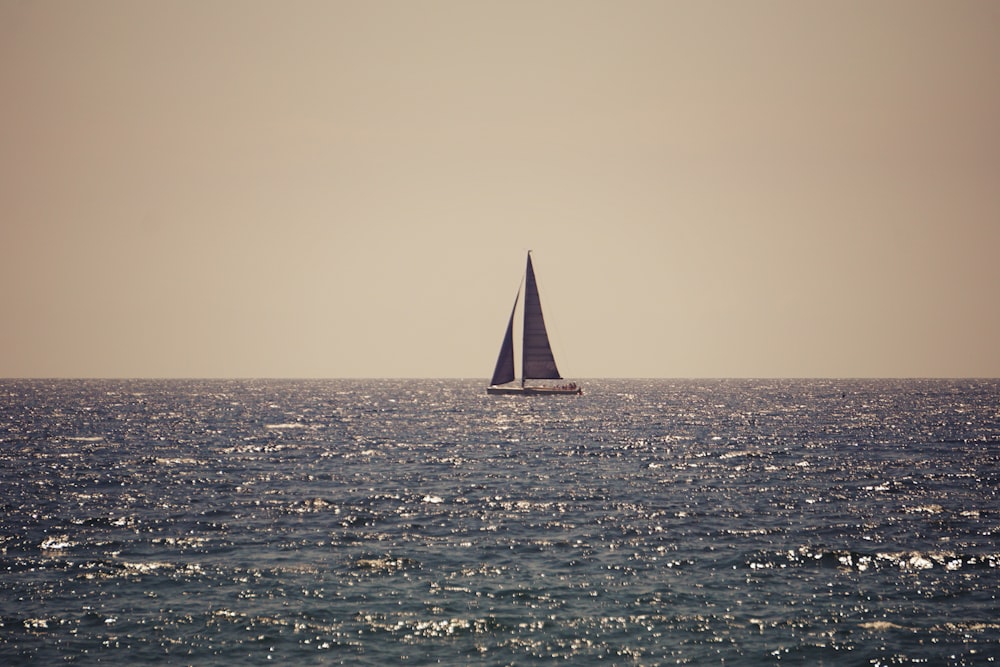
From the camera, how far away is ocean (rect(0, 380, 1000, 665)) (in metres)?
25.5

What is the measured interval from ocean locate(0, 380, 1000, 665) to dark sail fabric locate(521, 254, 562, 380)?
8438 cm

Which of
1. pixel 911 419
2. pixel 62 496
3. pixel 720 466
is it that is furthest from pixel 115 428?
pixel 911 419

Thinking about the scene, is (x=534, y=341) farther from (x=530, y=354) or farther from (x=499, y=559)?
(x=499, y=559)

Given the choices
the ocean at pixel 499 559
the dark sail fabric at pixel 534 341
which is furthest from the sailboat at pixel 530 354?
the ocean at pixel 499 559

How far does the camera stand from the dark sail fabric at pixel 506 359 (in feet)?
546

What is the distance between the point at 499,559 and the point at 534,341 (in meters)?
128

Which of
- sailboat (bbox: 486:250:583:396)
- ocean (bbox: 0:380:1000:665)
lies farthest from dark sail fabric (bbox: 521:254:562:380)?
ocean (bbox: 0:380:1000:665)

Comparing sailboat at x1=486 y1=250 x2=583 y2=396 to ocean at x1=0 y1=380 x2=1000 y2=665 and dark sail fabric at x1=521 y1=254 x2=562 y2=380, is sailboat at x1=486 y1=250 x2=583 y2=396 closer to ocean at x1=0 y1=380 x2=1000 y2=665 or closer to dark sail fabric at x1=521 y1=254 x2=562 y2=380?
dark sail fabric at x1=521 y1=254 x2=562 y2=380

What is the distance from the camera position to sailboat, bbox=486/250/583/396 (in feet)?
525

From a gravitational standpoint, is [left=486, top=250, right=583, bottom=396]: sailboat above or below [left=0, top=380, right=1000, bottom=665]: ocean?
above

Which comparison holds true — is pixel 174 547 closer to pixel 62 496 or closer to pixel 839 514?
pixel 62 496

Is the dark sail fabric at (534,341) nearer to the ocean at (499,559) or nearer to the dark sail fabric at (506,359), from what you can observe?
the dark sail fabric at (506,359)

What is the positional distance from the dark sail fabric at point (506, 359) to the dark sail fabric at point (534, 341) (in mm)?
4129

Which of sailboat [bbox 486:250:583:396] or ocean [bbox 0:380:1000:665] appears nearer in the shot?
ocean [bbox 0:380:1000:665]
